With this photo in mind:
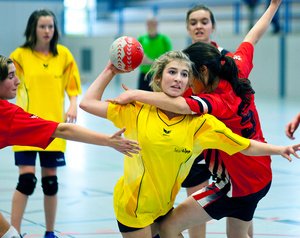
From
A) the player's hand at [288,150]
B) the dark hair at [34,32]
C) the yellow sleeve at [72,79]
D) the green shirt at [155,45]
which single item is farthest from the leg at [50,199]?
the green shirt at [155,45]

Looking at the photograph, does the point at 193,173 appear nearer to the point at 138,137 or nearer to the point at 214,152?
the point at 214,152

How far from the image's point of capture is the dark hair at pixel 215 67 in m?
4.37

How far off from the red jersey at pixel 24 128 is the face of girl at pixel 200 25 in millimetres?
1877

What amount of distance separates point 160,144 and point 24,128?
737 millimetres

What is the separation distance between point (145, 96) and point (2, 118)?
78cm

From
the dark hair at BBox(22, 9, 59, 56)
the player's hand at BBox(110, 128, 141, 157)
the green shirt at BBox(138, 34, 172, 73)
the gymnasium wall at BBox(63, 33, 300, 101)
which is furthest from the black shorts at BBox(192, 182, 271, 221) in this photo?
the gymnasium wall at BBox(63, 33, 300, 101)

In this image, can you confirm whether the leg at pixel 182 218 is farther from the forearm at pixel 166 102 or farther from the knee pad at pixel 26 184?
the knee pad at pixel 26 184

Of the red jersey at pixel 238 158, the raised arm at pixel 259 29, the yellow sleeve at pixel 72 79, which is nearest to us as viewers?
the red jersey at pixel 238 158

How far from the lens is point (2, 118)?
13.5 ft

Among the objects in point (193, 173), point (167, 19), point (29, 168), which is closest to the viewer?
point (193, 173)

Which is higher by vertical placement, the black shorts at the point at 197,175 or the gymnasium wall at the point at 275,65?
the black shorts at the point at 197,175

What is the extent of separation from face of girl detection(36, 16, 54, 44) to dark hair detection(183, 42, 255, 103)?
76.8 inches

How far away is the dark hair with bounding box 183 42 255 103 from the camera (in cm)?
437

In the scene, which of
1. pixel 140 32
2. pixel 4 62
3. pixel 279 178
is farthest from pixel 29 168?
pixel 140 32
